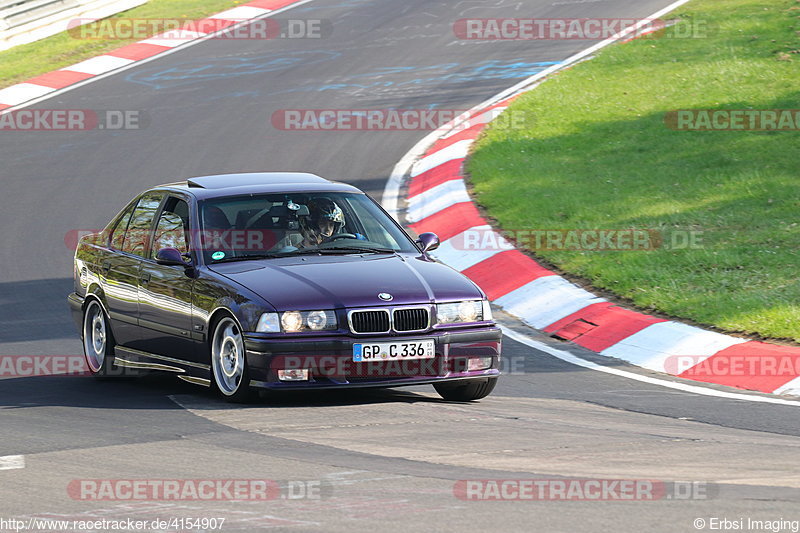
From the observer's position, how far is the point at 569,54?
22969mm

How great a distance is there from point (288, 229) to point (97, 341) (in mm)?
2166

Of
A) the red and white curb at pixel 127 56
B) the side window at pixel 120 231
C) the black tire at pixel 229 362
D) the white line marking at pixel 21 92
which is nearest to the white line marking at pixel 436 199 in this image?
the side window at pixel 120 231

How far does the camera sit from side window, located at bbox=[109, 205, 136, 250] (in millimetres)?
10352

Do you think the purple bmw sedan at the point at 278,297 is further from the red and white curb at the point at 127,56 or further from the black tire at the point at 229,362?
the red and white curb at the point at 127,56

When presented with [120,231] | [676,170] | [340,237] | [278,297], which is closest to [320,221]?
[340,237]

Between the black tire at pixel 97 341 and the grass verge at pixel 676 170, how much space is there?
458cm

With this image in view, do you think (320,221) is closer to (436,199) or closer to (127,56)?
(436,199)

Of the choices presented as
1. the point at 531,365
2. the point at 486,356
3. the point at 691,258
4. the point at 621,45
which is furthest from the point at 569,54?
the point at 486,356

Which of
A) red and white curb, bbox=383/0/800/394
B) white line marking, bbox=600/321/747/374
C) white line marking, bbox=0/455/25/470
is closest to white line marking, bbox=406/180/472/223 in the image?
red and white curb, bbox=383/0/800/394

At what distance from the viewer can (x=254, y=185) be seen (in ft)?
31.8

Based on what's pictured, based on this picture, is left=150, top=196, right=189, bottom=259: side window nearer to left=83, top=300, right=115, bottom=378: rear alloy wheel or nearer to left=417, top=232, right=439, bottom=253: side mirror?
left=83, top=300, right=115, bottom=378: rear alloy wheel

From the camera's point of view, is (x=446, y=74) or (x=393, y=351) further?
(x=446, y=74)

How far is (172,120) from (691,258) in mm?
10879

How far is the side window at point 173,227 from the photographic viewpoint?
31.3 feet
